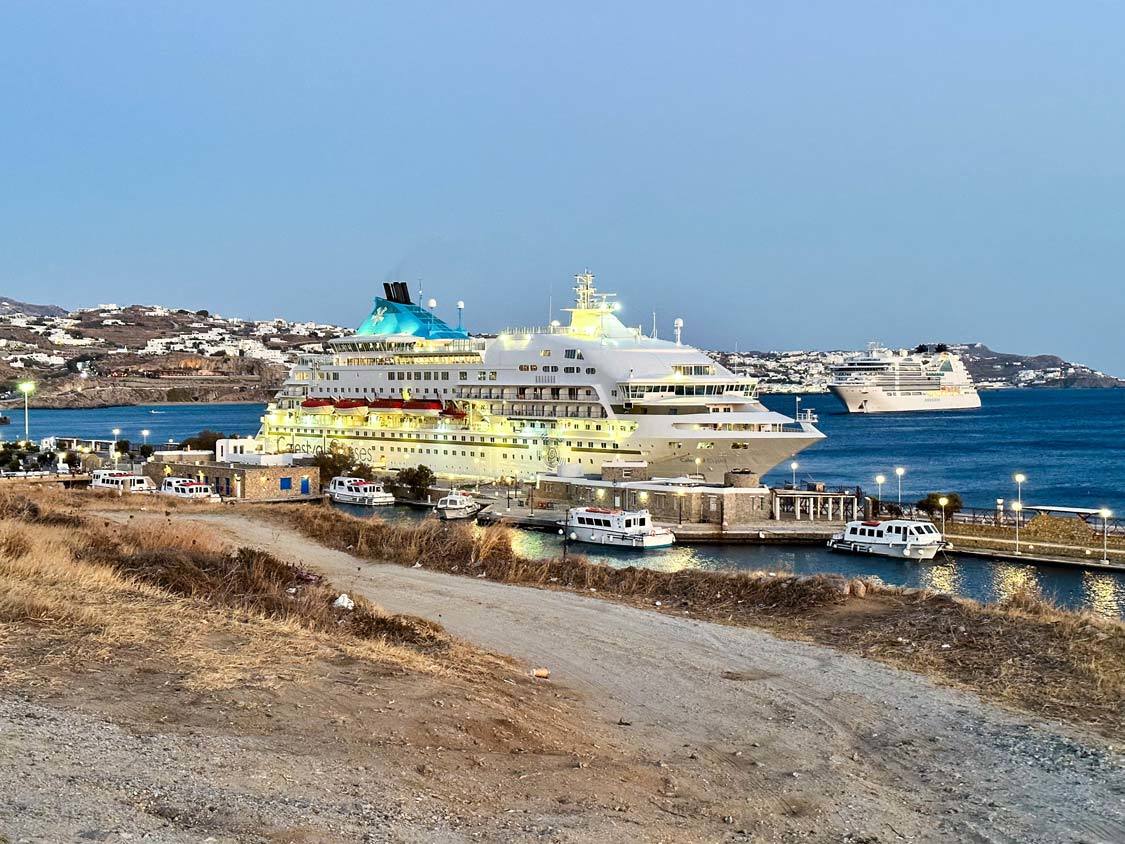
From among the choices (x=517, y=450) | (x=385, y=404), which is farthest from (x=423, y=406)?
(x=517, y=450)

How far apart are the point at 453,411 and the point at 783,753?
126ft

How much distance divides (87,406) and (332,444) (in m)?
136

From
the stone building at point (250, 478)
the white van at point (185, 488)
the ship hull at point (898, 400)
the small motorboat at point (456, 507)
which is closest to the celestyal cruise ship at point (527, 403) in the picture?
the small motorboat at point (456, 507)

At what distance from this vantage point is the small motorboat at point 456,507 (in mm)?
36562

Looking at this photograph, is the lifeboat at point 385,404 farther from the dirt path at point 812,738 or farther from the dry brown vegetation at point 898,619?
the dirt path at point 812,738

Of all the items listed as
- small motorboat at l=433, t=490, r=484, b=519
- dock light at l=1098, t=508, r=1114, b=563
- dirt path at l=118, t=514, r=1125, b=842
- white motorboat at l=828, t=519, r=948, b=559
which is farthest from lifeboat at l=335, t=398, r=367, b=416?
dirt path at l=118, t=514, r=1125, b=842

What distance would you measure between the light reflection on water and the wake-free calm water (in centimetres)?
3

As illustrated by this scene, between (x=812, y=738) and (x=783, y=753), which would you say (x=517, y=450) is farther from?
(x=783, y=753)

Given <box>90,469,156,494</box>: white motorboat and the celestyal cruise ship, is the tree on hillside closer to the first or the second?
the celestyal cruise ship

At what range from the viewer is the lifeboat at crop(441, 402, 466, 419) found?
46.1 meters

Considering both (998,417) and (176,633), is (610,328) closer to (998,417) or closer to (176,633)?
(176,633)

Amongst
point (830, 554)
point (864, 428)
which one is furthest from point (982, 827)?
point (864, 428)

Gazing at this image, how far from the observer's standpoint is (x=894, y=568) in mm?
27906

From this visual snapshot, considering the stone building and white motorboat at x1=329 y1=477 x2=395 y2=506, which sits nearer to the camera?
the stone building
